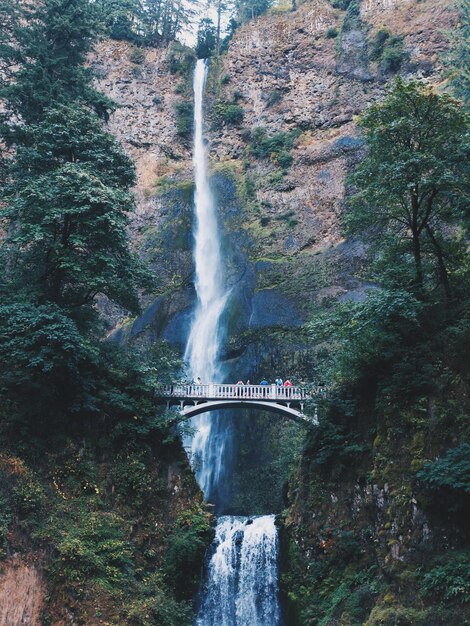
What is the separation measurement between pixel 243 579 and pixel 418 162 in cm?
1406

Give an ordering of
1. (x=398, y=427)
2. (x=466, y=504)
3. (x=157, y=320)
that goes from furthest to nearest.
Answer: (x=157, y=320) < (x=398, y=427) < (x=466, y=504)

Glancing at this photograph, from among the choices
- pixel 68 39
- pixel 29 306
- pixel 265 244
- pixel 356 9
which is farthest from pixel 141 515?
pixel 356 9

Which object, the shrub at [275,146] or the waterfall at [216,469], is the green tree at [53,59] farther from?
the shrub at [275,146]

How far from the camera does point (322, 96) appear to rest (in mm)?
40531

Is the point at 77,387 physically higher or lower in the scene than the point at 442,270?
lower

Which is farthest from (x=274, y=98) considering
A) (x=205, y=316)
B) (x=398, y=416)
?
(x=398, y=416)

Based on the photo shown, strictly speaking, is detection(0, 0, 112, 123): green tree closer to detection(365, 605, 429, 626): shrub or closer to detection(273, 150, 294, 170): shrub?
detection(365, 605, 429, 626): shrub

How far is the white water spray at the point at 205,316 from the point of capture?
26758 millimetres

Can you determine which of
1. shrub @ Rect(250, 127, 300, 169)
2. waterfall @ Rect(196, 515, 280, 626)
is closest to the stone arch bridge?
waterfall @ Rect(196, 515, 280, 626)

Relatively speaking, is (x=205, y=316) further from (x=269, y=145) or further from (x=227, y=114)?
(x=227, y=114)

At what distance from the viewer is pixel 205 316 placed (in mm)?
31688

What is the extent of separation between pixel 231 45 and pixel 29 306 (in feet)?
132

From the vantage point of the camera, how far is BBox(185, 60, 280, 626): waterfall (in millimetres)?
16969

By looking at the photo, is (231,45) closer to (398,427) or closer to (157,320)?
(157,320)
